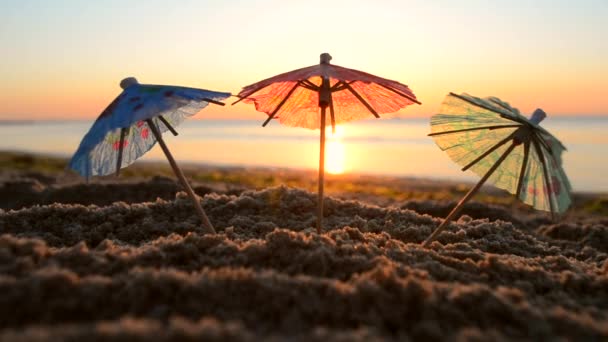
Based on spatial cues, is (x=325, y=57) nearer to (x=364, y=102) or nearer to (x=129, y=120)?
(x=364, y=102)

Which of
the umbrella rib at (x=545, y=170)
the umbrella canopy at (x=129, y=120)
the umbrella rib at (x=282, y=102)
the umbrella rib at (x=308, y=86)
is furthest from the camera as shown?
the umbrella rib at (x=282, y=102)

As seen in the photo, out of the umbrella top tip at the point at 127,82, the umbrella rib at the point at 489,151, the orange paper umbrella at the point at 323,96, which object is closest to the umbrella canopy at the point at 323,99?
the orange paper umbrella at the point at 323,96

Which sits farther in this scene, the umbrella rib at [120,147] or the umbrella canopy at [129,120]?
the umbrella rib at [120,147]

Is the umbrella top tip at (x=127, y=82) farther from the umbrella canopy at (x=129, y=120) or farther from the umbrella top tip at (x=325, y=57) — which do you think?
the umbrella top tip at (x=325, y=57)

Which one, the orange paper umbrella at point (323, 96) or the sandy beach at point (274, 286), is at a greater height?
the orange paper umbrella at point (323, 96)

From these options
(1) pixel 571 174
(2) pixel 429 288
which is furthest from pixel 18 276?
(1) pixel 571 174

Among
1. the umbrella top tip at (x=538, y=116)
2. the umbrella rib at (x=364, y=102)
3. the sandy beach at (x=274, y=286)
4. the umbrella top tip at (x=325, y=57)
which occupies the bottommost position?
the sandy beach at (x=274, y=286)

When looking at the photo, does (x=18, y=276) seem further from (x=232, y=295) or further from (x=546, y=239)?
(x=546, y=239)

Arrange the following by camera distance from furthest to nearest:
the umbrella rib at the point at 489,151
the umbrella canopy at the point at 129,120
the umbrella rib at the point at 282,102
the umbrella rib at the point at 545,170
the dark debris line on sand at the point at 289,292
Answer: the umbrella rib at the point at 282,102 → the umbrella rib at the point at 489,151 → the umbrella rib at the point at 545,170 → the umbrella canopy at the point at 129,120 → the dark debris line on sand at the point at 289,292
